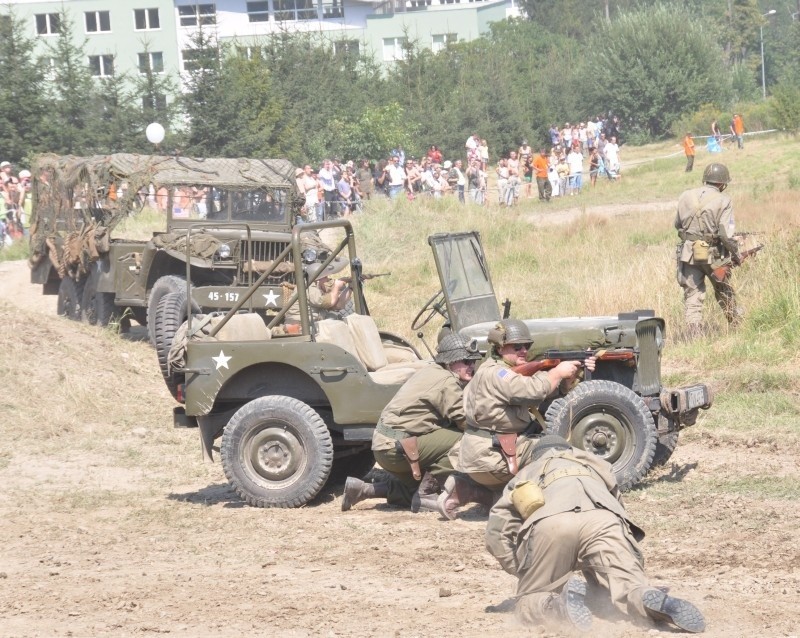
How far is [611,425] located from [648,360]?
1.97 ft

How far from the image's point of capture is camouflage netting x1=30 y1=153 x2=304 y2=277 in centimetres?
1653

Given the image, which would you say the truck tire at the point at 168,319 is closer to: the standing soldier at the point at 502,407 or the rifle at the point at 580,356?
the rifle at the point at 580,356

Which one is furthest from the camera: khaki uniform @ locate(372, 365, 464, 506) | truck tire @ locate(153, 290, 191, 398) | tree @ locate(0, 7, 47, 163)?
tree @ locate(0, 7, 47, 163)

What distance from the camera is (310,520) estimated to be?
8555 mm

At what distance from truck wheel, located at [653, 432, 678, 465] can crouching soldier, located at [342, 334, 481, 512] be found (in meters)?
1.58

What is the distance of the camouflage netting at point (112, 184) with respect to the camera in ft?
54.2

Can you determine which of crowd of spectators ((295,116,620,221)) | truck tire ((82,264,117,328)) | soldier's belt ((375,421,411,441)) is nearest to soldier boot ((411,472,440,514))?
soldier's belt ((375,421,411,441))

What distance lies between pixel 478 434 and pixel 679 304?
6.95 meters

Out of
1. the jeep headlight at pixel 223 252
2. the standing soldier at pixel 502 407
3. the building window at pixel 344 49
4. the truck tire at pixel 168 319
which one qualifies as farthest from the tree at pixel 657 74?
the standing soldier at pixel 502 407

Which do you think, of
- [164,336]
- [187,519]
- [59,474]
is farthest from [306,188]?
[187,519]

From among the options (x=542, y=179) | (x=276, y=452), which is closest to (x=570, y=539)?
(x=276, y=452)

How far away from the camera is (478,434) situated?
25.5 feet

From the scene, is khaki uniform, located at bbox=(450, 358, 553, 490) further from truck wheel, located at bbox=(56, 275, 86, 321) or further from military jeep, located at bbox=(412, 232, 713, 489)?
truck wheel, located at bbox=(56, 275, 86, 321)

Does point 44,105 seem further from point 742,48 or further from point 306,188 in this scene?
point 742,48
